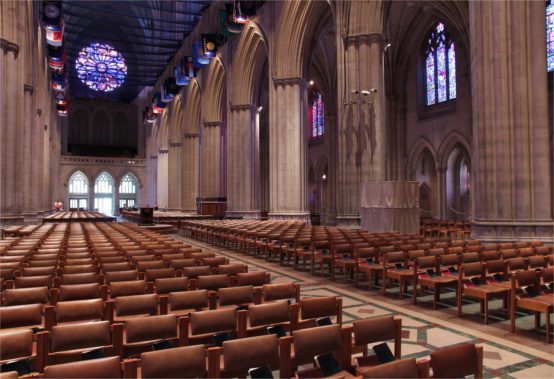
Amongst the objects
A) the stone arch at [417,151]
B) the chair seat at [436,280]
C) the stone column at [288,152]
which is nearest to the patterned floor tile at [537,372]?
the chair seat at [436,280]

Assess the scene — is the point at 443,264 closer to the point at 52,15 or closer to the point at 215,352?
the point at 215,352

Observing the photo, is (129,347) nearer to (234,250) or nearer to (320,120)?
(234,250)

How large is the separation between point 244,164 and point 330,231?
52.9 feet

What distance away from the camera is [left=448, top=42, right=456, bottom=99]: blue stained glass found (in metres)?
25.4

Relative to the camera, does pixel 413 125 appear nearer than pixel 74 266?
No

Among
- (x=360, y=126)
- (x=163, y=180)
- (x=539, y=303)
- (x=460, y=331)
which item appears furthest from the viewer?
(x=163, y=180)

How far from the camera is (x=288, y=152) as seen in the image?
930 inches

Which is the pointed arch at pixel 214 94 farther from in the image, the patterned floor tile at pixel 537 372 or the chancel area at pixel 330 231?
the patterned floor tile at pixel 537 372

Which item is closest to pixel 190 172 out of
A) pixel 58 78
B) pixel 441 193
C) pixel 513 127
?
pixel 58 78

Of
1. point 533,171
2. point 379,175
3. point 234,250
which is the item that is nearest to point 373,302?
point 533,171

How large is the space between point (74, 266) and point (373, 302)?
4701 millimetres

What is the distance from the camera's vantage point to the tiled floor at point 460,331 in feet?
14.1

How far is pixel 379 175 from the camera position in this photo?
17.4 meters

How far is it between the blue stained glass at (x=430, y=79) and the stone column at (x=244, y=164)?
11.5m
